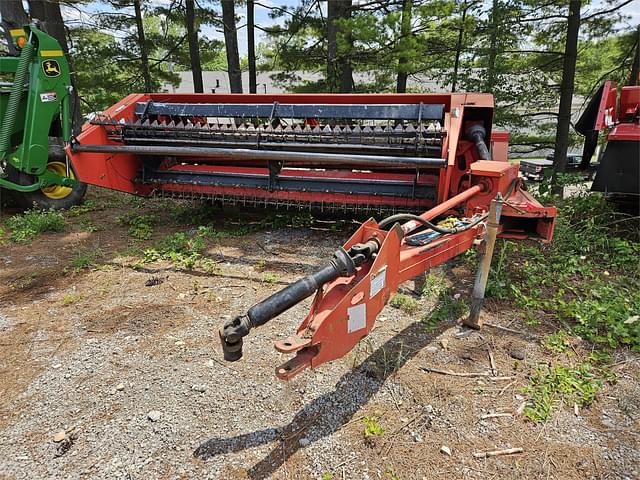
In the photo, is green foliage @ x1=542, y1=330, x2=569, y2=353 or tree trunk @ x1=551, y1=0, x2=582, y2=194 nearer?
green foliage @ x1=542, y1=330, x2=569, y2=353

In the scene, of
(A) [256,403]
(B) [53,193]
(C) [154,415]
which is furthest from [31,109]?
(A) [256,403]

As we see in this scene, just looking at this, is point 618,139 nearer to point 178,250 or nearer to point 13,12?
point 178,250

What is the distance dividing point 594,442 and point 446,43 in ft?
36.9

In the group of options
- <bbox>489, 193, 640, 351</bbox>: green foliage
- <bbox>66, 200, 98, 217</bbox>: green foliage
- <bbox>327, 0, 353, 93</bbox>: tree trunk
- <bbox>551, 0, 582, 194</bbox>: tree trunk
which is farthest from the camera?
<bbox>327, 0, 353, 93</bbox>: tree trunk

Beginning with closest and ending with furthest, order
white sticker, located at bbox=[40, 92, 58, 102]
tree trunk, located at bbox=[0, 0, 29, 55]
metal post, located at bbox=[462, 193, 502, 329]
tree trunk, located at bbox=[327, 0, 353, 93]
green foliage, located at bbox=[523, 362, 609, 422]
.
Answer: green foliage, located at bbox=[523, 362, 609, 422] → metal post, located at bbox=[462, 193, 502, 329] → white sticker, located at bbox=[40, 92, 58, 102] → tree trunk, located at bbox=[0, 0, 29, 55] → tree trunk, located at bbox=[327, 0, 353, 93]

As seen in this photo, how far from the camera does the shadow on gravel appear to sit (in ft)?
7.03

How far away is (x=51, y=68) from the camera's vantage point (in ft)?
18.2

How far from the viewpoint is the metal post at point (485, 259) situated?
2.79 metres

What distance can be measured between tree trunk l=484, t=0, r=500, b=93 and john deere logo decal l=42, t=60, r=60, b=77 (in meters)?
8.15

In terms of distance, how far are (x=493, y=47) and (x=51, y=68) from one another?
27.9ft

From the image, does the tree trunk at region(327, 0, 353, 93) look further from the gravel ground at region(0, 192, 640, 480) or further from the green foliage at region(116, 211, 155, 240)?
the gravel ground at region(0, 192, 640, 480)

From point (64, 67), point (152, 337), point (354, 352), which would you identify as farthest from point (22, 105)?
point (354, 352)

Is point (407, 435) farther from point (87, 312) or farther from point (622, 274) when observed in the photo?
point (622, 274)

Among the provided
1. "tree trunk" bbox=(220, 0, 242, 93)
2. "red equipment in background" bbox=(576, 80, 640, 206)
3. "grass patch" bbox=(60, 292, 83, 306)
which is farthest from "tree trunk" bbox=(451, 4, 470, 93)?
"grass patch" bbox=(60, 292, 83, 306)
